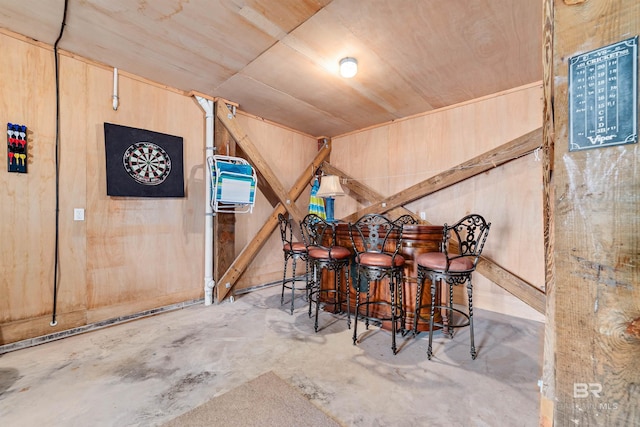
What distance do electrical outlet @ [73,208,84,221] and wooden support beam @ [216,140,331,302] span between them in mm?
1639

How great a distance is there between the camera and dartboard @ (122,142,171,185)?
2914 millimetres

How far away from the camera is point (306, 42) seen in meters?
2.43

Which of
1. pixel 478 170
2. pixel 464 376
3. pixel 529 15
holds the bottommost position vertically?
pixel 464 376

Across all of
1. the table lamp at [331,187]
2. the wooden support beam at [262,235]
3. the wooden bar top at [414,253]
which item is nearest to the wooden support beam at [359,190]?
the wooden support beam at [262,235]

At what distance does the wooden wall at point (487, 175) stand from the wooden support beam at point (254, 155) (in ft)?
5.15

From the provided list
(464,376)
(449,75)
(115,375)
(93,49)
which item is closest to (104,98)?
(93,49)

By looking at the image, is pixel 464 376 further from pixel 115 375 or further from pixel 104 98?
pixel 104 98

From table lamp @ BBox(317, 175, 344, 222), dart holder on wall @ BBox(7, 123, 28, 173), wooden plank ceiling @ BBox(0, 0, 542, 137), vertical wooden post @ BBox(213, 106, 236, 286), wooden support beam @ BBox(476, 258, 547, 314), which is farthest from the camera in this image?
table lamp @ BBox(317, 175, 344, 222)

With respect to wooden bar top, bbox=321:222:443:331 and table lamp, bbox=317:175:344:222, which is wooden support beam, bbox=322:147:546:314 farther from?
table lamp, bbox=317:175:344:222

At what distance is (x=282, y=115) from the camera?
13.7 feet

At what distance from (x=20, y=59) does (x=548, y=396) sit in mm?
4203

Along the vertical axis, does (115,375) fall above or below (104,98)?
below

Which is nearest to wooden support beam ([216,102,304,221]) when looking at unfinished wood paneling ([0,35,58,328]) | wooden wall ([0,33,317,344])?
wooden wall ([0,33,317,344])

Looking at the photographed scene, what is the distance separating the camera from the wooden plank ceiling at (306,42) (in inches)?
79.9
